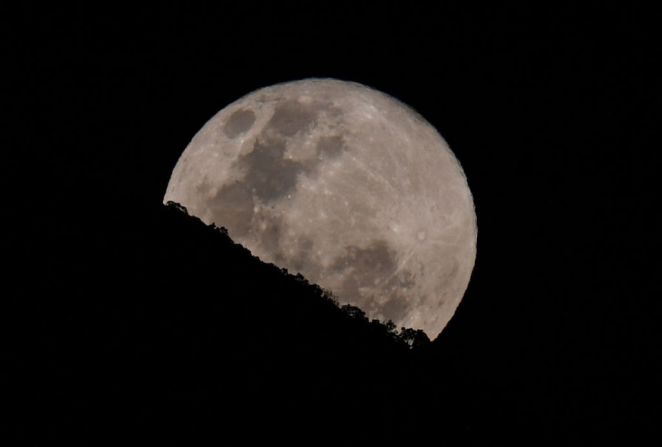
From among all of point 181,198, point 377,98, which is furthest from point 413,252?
point 181,198

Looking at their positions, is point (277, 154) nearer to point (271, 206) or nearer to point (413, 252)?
point (271, 206)

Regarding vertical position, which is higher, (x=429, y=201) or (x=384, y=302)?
(x=429, y=201)

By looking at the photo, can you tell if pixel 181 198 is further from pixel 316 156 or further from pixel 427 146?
pixel 427 146

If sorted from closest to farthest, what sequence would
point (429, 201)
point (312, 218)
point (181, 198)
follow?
point (312, 218) → point (429, 201) → point (181, 198)

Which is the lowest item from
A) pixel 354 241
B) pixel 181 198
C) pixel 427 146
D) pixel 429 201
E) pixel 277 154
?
pixel 181 198

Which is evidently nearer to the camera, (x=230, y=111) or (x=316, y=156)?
(x=316, y=156)

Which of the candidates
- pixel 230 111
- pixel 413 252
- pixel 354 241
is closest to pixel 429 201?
pixel 413 252

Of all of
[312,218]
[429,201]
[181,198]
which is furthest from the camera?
[181,198]
